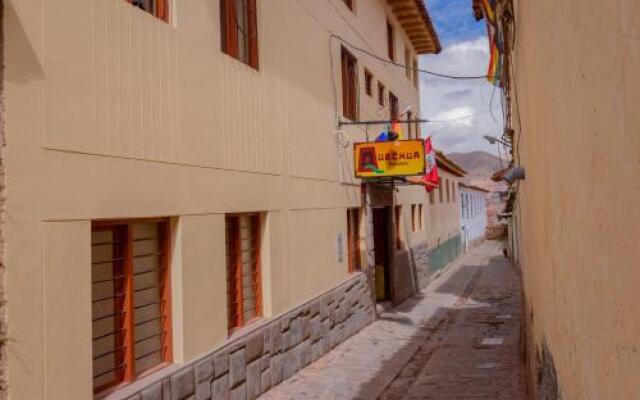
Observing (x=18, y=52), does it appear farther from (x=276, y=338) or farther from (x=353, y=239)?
(x=353, y=239)

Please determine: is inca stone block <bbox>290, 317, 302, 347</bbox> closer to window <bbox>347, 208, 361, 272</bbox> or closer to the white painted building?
window <bbox>347, 208, 361, 272</bbox>

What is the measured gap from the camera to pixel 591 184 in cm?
222

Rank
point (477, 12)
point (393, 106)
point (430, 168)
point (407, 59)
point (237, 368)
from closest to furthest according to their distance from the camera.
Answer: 1. point (237, 368)
2. point (477, 12)
3. point (430, 168)
4. point (393, 106)
5. point (407, 59)

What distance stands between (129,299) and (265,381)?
121 inches

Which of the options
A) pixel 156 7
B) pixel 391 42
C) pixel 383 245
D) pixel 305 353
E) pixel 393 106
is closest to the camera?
pixel 156 7

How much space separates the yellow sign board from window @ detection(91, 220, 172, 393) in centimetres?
598

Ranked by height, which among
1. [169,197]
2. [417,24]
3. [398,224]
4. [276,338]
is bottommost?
[276,338]

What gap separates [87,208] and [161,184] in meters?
1.07

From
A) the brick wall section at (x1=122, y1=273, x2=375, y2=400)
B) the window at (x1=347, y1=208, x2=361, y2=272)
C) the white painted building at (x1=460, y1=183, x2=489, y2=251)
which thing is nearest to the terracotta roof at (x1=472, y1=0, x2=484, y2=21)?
the window at (x1=347, y1=208, x2=361, y2=272)

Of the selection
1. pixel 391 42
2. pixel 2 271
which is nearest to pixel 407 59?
pixel 391 42

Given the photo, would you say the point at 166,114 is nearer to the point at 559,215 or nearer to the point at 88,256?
the point at 88,256

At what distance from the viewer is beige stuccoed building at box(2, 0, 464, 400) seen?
441 centimetres

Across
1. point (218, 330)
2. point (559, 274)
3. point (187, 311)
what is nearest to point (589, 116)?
point (559, 274)

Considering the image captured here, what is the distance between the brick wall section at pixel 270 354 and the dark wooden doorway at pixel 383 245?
359 cm
